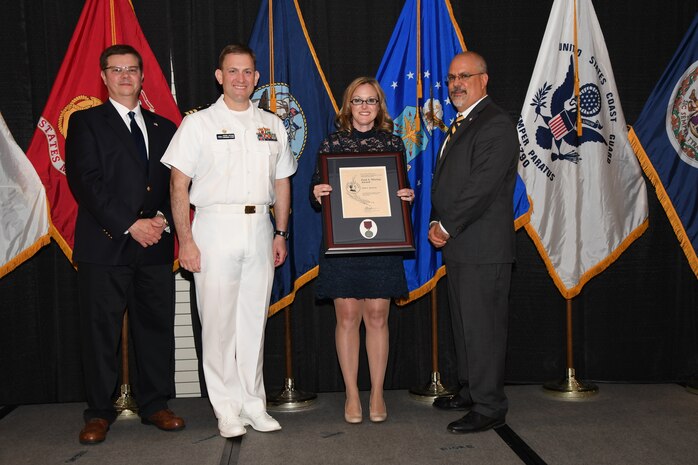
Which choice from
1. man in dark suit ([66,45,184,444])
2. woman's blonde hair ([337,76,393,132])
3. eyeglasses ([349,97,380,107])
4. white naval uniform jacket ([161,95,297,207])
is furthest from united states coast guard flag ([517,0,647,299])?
man in dark suit ([66,45,184,444])

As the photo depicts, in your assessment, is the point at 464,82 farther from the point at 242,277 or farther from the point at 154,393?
the point at 154,393

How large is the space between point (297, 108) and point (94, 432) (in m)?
2.19

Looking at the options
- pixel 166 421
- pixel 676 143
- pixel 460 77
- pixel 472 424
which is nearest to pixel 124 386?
pixel 166 421

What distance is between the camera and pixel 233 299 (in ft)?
11.7

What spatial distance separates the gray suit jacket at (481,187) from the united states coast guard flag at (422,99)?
0.59 metres

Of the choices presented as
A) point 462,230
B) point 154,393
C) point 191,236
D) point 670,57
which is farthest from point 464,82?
point 154,393

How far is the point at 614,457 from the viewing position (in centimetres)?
320

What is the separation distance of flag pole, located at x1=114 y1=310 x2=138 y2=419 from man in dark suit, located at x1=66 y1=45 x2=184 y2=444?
337 mm

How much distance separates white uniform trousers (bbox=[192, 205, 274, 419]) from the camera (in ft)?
11.4

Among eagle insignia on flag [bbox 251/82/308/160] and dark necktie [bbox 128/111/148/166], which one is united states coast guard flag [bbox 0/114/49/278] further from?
eagle insignia on flag [bbox 251/82/308/160]

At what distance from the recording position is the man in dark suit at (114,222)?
3.58 m

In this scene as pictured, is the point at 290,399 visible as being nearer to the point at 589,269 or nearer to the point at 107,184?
the point at 107,184

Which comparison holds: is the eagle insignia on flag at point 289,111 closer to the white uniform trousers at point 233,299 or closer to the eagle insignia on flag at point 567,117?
the white uniform trousers at point 233,299

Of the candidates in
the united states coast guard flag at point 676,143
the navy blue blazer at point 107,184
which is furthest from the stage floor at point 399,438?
the united states coast guard flag at point 676,143
